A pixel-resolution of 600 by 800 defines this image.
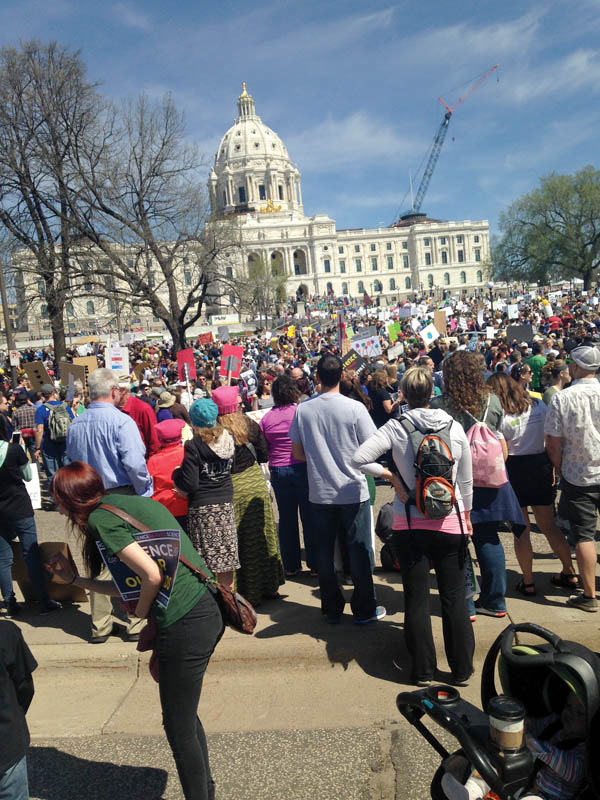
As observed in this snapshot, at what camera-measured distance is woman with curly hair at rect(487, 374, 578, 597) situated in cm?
Answer: 415

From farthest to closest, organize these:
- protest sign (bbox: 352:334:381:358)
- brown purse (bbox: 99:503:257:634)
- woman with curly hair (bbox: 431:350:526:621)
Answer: protest sign (bbox: 352:334:381:358) → woman with curly hair (bbox: 431:350:526:621) → brown purse (bbox: 99:503:257:634)

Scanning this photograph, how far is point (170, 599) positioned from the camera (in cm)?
228

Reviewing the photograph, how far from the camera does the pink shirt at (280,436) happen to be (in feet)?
15.7

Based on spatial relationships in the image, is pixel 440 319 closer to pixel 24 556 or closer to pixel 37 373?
pixel 37 373

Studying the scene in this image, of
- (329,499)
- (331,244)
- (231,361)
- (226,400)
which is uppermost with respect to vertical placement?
(331,244)

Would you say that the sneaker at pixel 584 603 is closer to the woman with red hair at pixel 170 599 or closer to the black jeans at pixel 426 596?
the black jeans at pixel 426 596

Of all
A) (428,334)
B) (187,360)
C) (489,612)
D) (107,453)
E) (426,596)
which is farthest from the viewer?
(187,360)

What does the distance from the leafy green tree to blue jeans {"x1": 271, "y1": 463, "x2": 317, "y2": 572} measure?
186 feet

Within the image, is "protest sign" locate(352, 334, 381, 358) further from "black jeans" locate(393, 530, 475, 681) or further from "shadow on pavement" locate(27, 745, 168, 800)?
"shadow on pavement" locate(27, 745, 168, 800)

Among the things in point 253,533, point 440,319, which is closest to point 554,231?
point 440,319

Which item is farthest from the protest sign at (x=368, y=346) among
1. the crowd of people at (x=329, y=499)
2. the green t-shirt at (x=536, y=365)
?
the crowd of people at (x=329, y=499)

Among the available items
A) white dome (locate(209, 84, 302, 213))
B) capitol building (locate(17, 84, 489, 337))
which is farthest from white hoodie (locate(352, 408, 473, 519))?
white dome (locate(209, 84, 302, 213))

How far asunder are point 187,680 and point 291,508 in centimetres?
263

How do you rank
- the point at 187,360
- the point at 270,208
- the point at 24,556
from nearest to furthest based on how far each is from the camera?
the point at 24,556 → the point at 187,360 → the point at 270,208
